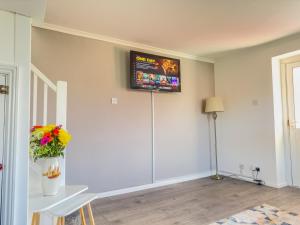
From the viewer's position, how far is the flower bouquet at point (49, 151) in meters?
1.56

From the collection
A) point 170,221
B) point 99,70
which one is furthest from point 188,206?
point 99,70

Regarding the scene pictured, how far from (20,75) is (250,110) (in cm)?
394

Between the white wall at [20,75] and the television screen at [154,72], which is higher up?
the television screen at [154,72]

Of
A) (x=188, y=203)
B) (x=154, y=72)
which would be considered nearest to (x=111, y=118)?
(x=154, y=72)

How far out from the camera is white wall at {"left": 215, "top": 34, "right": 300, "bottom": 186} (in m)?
3.86

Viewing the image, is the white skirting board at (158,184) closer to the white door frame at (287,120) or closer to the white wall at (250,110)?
the white wall at (250,110)

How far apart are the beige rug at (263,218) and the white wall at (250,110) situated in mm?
1222

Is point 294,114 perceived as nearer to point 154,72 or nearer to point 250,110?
point 250,110

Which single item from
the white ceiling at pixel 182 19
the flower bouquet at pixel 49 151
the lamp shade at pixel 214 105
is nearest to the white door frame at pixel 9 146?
the flower bouquet at pixel 49 151

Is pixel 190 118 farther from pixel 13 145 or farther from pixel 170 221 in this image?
pixel 13 145

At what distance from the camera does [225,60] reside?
4719mm

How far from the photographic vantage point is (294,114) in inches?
153

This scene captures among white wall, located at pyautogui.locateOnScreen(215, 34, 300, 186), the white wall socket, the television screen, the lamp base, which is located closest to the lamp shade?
white wall, located at pyautogui.locateOnScreen(215, 34, 300, 186)

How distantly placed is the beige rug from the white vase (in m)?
1.83
